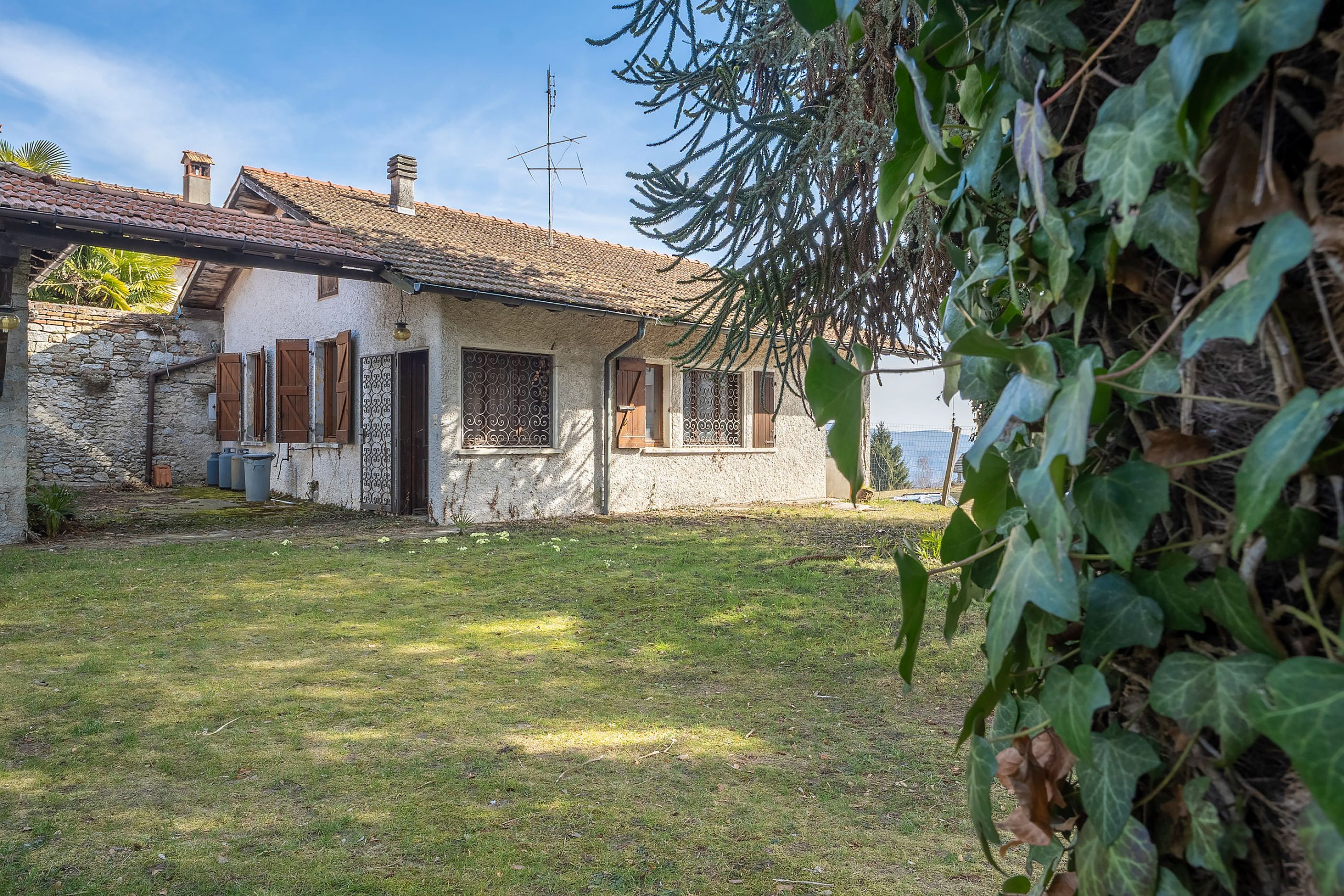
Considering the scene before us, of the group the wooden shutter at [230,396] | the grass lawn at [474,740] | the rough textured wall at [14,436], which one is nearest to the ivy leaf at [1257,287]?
the grass lawn at [474,740]

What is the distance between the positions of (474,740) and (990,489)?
9.92 ft

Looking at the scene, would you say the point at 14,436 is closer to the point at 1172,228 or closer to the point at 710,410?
the point at 710,410

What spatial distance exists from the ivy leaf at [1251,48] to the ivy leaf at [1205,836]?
0.43 metres

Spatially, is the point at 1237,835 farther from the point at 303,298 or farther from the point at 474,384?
the point at 303,298

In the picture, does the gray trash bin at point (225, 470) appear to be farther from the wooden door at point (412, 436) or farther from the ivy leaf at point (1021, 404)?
the ivy leaf at point (1021, 404)

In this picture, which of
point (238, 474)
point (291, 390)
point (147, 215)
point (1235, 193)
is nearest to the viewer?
point (1235, 193)

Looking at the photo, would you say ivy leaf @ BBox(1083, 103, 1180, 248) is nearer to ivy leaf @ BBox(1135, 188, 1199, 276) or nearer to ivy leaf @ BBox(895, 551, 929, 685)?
ivy leaf @ BBox(1135, 188, 1199, 276)

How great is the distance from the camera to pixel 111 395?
15102 mm

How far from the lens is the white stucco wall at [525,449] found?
10.6 metres

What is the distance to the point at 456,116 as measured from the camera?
27422 mm

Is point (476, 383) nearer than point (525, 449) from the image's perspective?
Yes

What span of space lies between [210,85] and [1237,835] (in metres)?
39.7

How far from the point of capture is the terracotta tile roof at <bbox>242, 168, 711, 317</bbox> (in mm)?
10758

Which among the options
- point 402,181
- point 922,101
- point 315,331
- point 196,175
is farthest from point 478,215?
point 922,101
